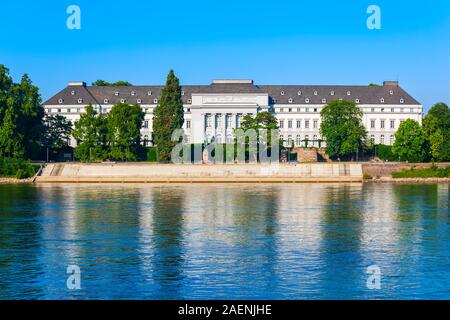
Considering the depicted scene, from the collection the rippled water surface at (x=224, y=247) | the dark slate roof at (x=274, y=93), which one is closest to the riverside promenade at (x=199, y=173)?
the rippled water surface at (x=224, y=247)

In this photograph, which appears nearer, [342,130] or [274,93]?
[342,130]

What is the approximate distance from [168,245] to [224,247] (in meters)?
2.46

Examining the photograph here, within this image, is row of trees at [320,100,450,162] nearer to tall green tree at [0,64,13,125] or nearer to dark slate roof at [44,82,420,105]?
dark slate roof at [44,82,420,105]

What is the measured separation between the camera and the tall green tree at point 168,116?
9069 cm

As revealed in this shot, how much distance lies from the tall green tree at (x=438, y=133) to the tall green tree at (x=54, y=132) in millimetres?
44869

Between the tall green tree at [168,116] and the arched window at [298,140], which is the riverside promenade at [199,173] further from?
the arched window at [298,140]

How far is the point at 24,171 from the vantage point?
86.1 metres

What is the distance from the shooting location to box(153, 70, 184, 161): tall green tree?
9069cm

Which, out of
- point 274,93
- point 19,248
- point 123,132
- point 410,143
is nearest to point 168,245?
point 19,248

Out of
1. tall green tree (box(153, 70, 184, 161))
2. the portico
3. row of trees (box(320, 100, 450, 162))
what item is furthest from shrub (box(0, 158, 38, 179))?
the portico

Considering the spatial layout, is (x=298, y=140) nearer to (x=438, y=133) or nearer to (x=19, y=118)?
(x=438, y=133)

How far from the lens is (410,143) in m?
95.9

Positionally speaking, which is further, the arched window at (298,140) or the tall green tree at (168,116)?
the arched window at (298,140)

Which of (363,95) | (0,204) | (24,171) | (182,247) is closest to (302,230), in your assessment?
(182,247)
